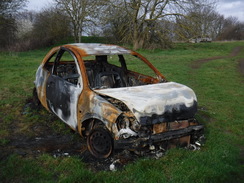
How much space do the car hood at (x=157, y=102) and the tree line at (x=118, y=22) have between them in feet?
65.6

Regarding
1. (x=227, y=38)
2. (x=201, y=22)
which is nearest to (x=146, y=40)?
(x=201, y=22)

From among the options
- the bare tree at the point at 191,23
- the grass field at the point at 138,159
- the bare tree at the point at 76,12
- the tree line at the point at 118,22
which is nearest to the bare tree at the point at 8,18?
the tree line at the point at 118,22

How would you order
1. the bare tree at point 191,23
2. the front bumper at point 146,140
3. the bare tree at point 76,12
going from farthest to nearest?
the bare tree at point 76,12 < the bare tree at point 191,23 < the front bumper at point 146,140

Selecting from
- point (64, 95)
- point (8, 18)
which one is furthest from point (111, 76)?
point (8, 18)

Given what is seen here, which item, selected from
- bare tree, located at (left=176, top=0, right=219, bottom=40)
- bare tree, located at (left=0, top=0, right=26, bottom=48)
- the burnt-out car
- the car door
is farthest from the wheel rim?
bare tree, located at (left=0, top=0, right=26, bottom=48)

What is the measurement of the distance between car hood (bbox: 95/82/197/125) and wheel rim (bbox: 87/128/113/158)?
1.88 feet

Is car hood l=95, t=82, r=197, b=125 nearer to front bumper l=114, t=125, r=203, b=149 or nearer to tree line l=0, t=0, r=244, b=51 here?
front bumper l=114, t=125, r=203, b=149

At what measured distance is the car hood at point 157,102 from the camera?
3.56 meters

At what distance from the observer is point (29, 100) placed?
272 inches

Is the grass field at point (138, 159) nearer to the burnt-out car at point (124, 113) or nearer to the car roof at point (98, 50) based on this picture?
the burnt-out car at point (124, 113)

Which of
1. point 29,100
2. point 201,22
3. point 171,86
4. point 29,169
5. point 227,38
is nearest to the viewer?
point 29,169

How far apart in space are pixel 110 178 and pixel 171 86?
1.99 metres

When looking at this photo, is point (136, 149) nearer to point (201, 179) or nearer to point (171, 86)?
point (201, 179)

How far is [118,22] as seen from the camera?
2539 centimetres
